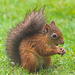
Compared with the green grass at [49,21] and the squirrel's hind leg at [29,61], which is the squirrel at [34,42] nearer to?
the squirrel's hind leg at [29,61]

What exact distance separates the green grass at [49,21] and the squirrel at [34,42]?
0.19 metres

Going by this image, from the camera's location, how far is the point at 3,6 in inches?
316

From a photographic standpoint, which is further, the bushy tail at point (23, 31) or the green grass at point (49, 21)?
the green grass at point (49, 21)

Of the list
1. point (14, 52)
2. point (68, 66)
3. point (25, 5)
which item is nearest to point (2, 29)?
point (14, 52)

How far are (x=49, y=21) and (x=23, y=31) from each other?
1.34 metres

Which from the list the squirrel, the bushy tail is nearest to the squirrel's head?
the squirrel

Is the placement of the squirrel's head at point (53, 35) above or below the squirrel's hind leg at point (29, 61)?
above

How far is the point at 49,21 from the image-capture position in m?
5.34

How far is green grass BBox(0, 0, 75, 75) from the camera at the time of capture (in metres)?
4.27

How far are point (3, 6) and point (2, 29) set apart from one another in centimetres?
230

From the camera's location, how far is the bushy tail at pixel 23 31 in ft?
13.6

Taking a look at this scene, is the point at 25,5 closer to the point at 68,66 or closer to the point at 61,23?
the point at 61,23

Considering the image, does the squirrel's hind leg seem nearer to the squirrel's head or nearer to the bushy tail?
the bushy tail

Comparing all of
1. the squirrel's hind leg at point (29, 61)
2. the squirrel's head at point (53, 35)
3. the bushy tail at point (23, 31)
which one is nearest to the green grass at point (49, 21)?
the squirrel's hind leg at point (29, 61)
